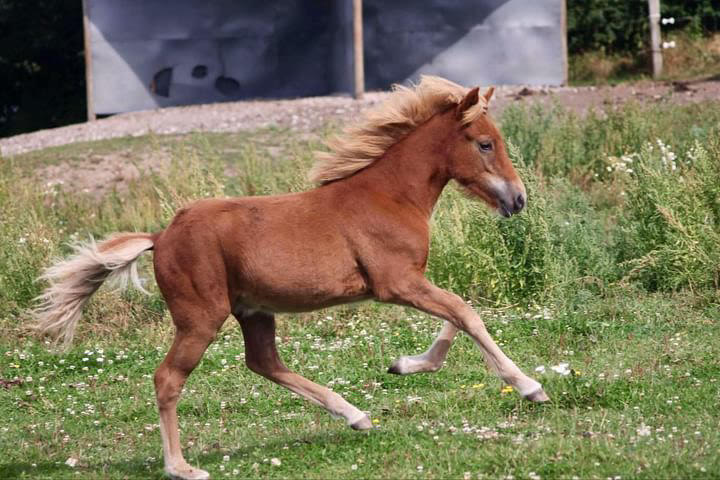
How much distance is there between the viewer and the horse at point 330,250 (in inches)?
247

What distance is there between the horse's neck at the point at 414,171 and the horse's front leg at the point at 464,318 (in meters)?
0.57

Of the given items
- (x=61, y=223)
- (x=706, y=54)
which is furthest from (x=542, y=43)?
(x=61, y=223)

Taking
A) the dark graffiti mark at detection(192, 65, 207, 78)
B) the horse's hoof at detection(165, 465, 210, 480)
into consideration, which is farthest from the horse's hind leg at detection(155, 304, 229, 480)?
the dark graffiti mark at detection(192, 65, 207, 78)

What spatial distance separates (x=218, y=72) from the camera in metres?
23.9

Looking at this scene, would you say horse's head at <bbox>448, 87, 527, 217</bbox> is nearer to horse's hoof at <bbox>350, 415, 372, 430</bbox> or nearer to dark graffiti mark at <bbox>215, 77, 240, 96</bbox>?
horse's hoof at <bbox>350, 415, 372, 430</bbox>

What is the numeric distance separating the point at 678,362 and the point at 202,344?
133 inches

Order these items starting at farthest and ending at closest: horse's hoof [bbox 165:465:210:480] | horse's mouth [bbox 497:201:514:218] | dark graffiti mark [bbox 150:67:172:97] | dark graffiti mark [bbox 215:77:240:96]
→ dark graffiti mark [bbox 215:77:240:96] < dark graffiti mark [bbox 150:67:172:97] < horse's mouth [bbox 497:201:514:218] < horse's hoof [bbox 165:465:210:480]

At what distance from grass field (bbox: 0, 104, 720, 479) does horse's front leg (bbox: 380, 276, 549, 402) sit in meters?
0.30

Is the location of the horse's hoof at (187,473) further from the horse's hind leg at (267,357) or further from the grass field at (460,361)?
the horse's hind leg at (267,357)

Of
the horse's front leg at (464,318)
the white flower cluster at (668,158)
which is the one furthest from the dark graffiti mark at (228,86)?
the horse's front leg at (464,318)

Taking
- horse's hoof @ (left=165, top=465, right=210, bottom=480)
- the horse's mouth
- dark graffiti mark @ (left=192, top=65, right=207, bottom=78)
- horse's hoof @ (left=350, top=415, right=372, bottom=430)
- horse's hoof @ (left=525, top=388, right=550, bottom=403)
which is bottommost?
horse's hoof @ (left=165, top=465, right=210, bottom=480)

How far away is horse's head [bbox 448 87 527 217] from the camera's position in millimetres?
6742

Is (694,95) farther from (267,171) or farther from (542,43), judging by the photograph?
(267,171)

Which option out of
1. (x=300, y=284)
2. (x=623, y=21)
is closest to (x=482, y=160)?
(x=300, y=284)
